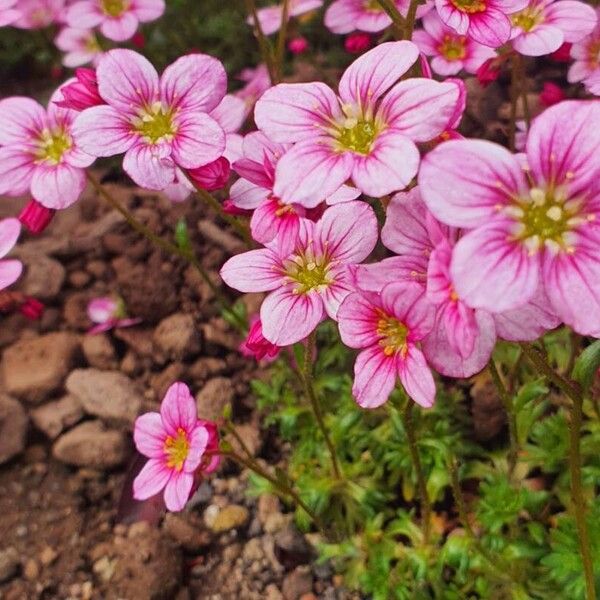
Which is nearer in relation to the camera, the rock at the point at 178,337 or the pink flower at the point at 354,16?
the pink flower at the point at 354,16

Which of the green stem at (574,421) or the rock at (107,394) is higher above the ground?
the green stem at (574,421)

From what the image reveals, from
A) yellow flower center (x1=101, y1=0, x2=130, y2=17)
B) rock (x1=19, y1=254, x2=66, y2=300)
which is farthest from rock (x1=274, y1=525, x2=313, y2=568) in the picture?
yellow flower center (x1=101, y1=0, x2=130, y2=17)

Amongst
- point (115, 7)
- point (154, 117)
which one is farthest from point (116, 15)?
point (154, 117)

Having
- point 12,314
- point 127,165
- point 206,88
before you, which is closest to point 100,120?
point 127,165

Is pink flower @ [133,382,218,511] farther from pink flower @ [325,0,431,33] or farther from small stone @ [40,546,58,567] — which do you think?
pink flower @ [325,0,431,33]

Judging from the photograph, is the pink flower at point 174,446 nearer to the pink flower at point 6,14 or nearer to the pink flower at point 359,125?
the pink flower at point 359,125

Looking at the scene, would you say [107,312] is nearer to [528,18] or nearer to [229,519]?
[229,519]

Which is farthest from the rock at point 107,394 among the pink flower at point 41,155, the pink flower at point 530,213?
the pink flower at point 530,213
